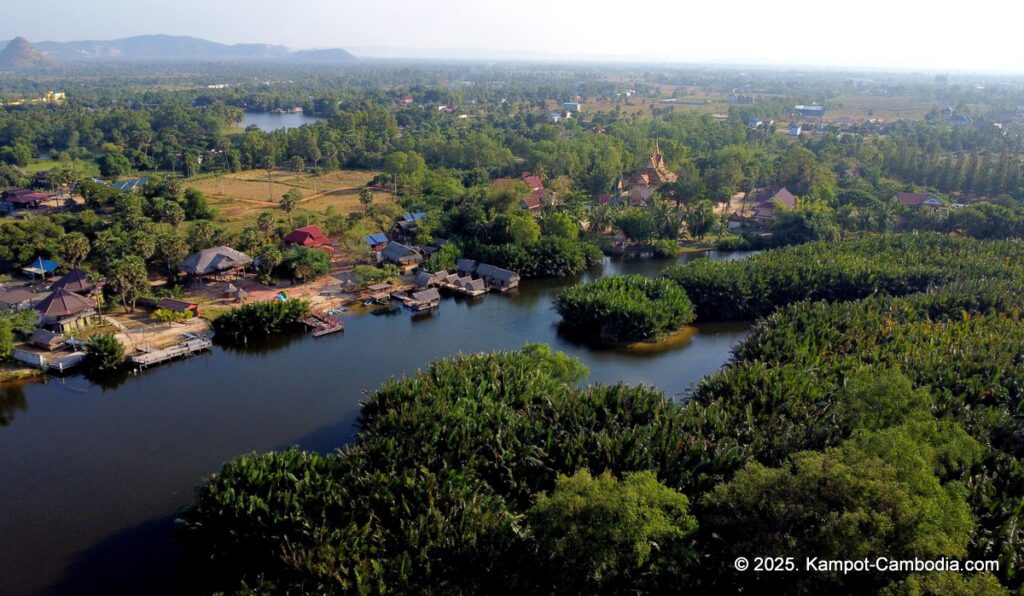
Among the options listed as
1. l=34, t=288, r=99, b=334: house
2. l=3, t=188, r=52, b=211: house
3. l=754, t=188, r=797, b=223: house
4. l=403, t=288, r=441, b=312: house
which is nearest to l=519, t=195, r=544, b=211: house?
l=754, t=188, r=797, b=223: house

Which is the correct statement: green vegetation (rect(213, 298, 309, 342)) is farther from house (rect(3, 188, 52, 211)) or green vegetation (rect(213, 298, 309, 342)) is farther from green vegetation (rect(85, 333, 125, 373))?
house (rect(3, 188, 52, 211))

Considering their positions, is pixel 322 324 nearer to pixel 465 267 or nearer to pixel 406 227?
pixel 465 267

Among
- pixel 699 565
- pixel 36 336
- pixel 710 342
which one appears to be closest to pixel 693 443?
pixel 699 565

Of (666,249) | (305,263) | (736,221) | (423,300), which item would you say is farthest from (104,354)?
(736,221)

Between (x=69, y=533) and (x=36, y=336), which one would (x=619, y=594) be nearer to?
(x=69, y=533)

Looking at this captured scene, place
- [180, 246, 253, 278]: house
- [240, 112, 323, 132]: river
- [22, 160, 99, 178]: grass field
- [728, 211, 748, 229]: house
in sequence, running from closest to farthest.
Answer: [180, 246, 253, 278]: house → [728, 211, 748, 229]: house → [22, 160, 99, 178]: grass field → [240, 112, 323, 132]: river

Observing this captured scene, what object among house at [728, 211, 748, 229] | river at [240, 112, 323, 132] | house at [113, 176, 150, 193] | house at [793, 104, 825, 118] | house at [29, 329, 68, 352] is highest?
house at [793, 104, 825, 118]

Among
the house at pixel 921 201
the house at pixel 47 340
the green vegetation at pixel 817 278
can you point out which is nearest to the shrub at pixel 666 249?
the green vegetation at pixel 817 278

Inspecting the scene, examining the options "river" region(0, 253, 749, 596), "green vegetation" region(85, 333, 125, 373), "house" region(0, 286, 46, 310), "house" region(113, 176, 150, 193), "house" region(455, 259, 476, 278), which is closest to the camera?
"river" region(0, 253, 749, 596)
